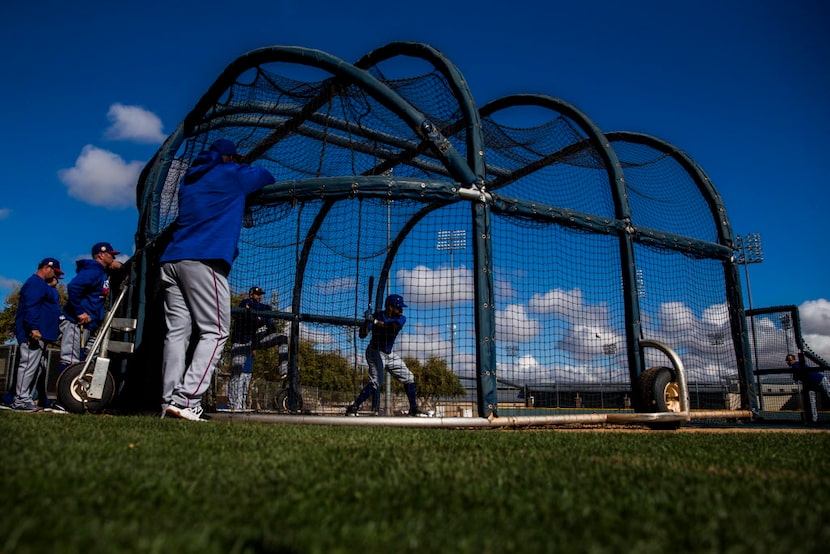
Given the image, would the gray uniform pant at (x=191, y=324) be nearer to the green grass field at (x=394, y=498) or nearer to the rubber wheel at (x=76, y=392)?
the rubber wheel at (x=76, y=392)

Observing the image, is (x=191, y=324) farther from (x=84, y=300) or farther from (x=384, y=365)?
(x=384, y=365)

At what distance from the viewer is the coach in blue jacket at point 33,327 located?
22.8 feet

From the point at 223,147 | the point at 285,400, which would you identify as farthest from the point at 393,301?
the point at 223,147

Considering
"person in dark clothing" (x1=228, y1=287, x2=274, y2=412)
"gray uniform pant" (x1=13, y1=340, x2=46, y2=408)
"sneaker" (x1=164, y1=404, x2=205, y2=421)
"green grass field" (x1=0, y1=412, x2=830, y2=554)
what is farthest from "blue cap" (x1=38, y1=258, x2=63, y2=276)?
"green grass field" (x1=0, y1=412, x2=830, y2=554)

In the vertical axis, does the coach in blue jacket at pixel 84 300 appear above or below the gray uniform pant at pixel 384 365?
above

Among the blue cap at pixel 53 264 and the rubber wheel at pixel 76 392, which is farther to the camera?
the blue cap at pixel 53 264

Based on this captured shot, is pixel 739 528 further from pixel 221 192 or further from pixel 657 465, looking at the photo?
pixel 221 192

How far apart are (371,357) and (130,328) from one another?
3.39m

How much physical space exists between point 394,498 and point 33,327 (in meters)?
7.20

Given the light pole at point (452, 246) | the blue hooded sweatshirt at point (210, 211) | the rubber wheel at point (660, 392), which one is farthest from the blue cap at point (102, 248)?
the rubber wheel at point (660, 392)

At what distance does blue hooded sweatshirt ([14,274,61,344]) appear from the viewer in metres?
7.14

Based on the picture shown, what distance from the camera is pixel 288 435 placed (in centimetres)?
348

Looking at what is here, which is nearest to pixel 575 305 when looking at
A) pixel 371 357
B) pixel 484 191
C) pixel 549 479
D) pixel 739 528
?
pixel 484 191

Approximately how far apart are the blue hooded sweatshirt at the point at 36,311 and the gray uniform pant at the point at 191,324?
11.5ft
